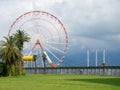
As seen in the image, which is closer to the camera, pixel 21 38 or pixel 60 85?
pixel 60 85

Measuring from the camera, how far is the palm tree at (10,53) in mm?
105938

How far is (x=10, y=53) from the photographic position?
105375 mm

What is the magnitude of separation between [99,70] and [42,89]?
97.8 metres

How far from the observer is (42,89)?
41.2m

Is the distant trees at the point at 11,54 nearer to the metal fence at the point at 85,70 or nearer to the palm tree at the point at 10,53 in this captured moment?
the palm tree at the point at 10,53

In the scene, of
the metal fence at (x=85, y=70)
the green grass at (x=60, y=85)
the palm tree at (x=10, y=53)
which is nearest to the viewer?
the green grass at (x=60, y=85)

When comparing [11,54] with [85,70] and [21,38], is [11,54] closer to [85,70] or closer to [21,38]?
[21,38]

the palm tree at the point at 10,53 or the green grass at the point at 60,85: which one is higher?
the palm tree at the point at 10,53

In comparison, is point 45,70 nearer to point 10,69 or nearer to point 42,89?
point 10,69

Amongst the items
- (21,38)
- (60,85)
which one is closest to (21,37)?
(21,38)

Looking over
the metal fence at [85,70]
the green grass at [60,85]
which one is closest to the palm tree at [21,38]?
the metal fence at [85,70]

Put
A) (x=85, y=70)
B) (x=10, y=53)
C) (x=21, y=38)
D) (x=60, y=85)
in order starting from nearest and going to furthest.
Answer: (x=60, y=85) → (x=10, y=53) → (x=21, y=38) → (x=85, y=70)

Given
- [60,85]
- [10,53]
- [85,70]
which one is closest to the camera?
[60,85]

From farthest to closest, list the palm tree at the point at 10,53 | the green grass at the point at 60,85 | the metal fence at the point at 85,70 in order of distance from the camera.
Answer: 1. the metal fence at the point at 85,70
2. the palm tree at the point at 10,53
3. the green grass at the point at 60,85
